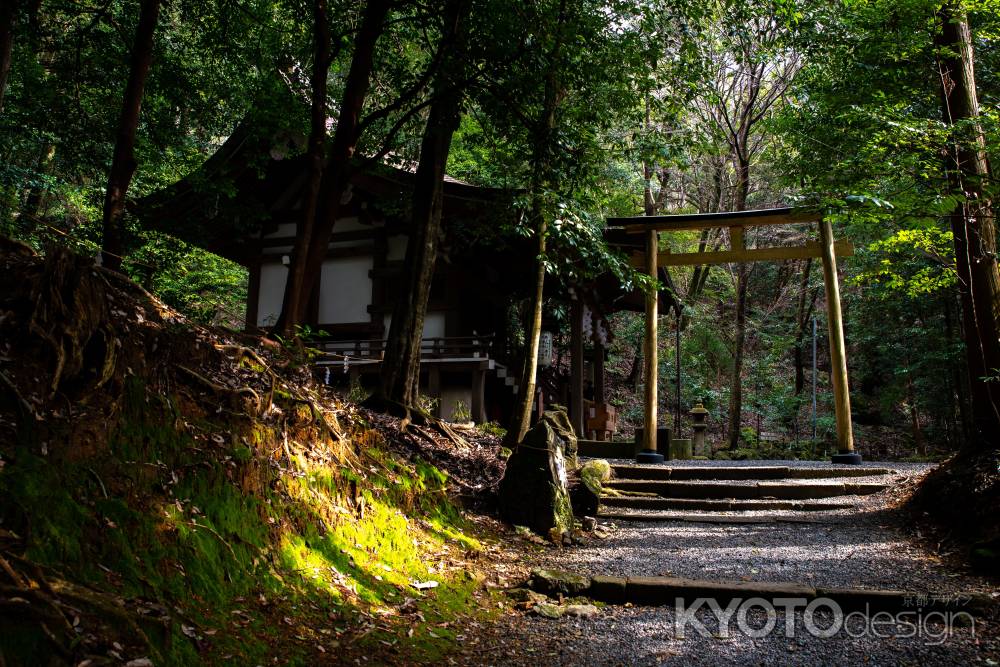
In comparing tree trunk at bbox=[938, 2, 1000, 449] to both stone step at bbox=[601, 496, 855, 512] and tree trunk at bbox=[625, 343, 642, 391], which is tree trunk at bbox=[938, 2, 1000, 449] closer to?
stone step at bbox=[601, 496, 855, 512]

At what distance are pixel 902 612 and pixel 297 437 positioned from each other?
4.16 m

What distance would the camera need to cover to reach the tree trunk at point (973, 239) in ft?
19.6

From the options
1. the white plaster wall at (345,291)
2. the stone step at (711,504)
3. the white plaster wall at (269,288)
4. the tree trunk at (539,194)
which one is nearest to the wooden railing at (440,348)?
the white plaster wall at (345,291)

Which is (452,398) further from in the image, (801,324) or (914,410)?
(801,324)

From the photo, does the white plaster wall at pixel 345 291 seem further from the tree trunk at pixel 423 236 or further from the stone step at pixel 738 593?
the stone step at pixel 738 593

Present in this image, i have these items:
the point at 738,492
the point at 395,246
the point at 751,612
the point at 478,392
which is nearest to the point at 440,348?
the point at 478,392

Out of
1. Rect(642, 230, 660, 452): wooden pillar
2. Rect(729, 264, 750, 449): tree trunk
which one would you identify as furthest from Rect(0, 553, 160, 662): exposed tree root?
Rect(729, 264, 750, 449): tree trunk

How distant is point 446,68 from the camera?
6.89 metres

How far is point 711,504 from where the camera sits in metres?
7.88

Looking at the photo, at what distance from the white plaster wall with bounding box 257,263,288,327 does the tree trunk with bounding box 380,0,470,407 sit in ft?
29.4

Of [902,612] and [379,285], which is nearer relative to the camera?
[902,612]

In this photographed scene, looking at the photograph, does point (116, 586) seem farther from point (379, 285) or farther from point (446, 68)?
point (379, 285)

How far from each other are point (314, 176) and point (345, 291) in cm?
797

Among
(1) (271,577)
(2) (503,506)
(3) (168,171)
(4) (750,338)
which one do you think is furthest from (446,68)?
(4) (750,338)
